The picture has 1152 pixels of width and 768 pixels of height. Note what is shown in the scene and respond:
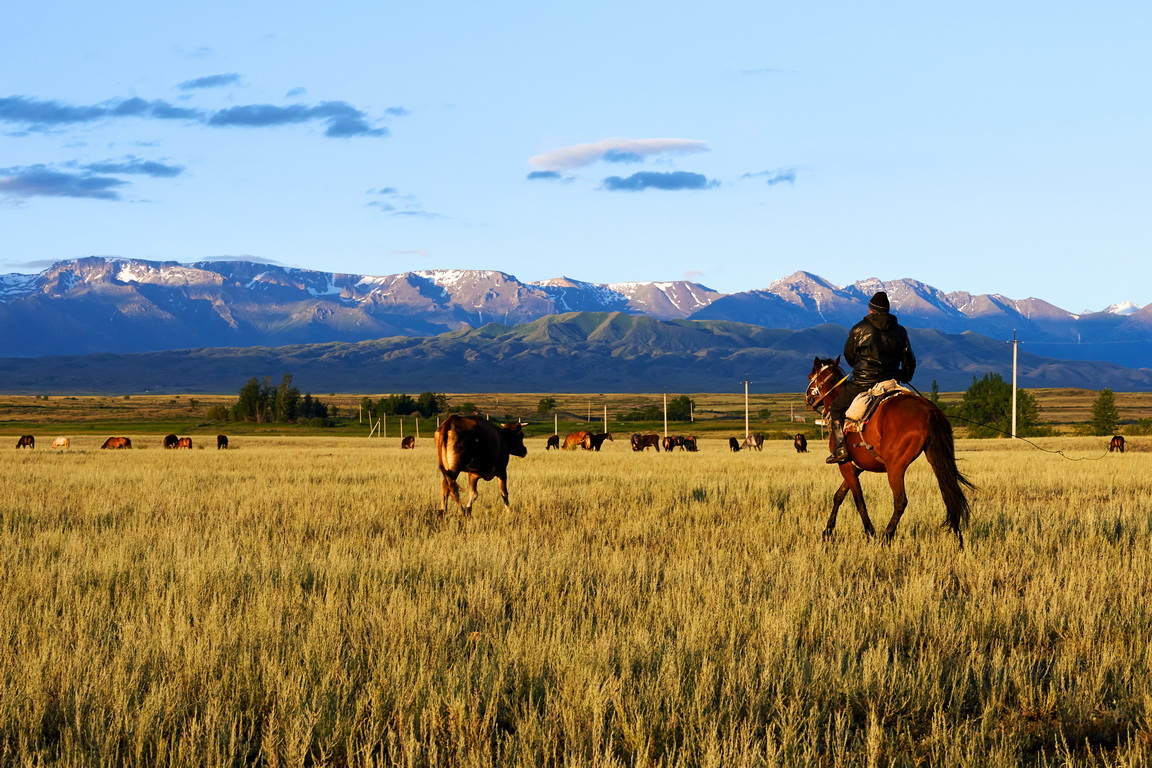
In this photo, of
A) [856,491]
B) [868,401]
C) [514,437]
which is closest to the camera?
[868,401]

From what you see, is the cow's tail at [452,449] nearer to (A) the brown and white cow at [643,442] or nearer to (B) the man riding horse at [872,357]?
(B) the man riding horse at [872,357]

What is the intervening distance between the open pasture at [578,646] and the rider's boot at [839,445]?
0.98 meters

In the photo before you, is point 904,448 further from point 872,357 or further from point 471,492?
point 471,492

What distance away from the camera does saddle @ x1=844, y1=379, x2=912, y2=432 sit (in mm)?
11359

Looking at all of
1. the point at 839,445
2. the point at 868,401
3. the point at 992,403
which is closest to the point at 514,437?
the point at 839,445

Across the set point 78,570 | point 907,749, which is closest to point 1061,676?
point 907,749

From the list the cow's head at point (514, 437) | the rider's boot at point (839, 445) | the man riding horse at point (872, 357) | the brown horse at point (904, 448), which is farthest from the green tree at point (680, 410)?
the brown horse at point (904, 448)

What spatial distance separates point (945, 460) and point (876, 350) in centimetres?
160

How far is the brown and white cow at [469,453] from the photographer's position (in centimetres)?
1473

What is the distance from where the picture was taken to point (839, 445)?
39.1 feet

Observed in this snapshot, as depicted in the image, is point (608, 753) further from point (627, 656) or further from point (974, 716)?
point (974, 716)

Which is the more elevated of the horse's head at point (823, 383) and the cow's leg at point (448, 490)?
the horse's head at point (823, 383)

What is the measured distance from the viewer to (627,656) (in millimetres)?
5777

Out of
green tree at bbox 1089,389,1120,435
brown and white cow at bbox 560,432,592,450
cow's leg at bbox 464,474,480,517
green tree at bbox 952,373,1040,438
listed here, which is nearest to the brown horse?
cow's leg at bbox 464,474,480,517
